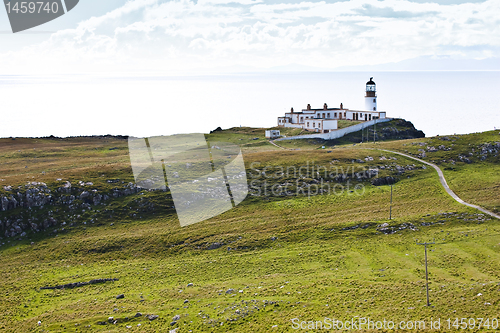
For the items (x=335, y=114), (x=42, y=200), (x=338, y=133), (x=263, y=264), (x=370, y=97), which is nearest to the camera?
(x=263, y=264)

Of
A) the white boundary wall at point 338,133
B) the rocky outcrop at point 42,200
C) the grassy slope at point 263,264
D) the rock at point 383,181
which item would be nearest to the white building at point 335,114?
the white boundary wall at point 338,133

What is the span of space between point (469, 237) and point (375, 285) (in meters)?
20.1

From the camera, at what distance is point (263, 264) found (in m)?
51.1

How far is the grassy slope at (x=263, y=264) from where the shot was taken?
37.9 m

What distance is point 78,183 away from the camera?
70.0m

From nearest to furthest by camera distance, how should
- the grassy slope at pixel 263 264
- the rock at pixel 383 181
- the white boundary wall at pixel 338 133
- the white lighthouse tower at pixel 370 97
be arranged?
1. the grassy slope at pixel 263 264
2. the rock at pixel 383 181
3. the white boundary wall at pixel 338 133
4. the white lighthouse tower at pixel 370 97

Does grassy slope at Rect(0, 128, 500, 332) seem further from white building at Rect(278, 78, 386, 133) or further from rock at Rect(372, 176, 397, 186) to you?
white building at Rect(278, 78, 386, 133)

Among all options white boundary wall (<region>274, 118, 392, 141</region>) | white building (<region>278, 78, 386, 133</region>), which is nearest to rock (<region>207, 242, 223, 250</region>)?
white boundary wall (<region>274, 118, 392, 141</region>)

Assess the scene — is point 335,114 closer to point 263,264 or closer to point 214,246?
point 214,246

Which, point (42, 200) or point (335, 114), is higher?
point (42, 200)

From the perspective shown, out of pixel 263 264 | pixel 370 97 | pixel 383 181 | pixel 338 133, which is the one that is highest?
pixel 370 97

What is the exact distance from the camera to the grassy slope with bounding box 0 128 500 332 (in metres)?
37.9

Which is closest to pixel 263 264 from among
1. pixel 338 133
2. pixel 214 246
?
pixel 214 246

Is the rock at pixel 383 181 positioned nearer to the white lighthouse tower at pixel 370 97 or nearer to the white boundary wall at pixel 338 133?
the white boundary wall at pixel 338 133
